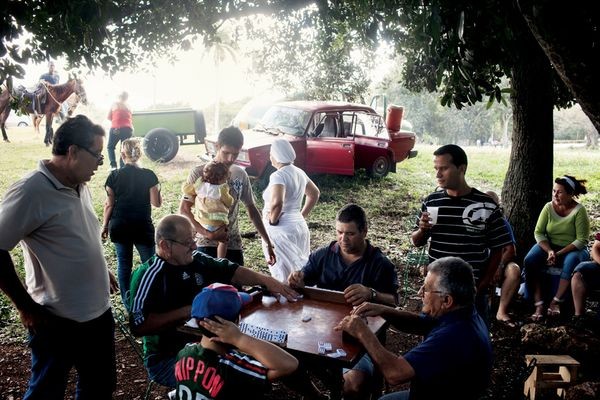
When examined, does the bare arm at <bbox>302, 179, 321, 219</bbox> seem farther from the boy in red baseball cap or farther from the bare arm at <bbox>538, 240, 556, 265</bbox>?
the boy in red baseball cap

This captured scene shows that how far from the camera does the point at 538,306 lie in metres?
5.43

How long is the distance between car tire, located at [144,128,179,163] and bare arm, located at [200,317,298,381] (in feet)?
35.7

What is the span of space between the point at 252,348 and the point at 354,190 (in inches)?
369

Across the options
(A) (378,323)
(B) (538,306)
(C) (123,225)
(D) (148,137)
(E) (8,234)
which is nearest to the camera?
(E) (8,234)

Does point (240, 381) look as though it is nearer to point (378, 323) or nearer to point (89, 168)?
point (378, 323)

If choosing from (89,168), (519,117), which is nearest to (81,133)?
(89,168)

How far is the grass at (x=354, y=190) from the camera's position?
318 inches

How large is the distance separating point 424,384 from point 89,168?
81.0 inches

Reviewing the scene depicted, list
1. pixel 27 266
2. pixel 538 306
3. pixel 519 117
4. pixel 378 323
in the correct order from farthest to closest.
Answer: pixel 519 117 < pixel 538 306 < pixel 378 323 < pixel 27 266

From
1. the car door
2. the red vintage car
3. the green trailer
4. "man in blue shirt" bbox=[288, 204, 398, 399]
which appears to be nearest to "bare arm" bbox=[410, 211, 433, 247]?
"man in blue shirt" bbox=[288, 204, 398, 399]

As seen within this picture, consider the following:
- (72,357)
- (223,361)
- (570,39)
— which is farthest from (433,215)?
(72,357)

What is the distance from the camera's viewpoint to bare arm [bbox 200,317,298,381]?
2.34 m

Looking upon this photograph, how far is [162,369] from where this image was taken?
3.09 m

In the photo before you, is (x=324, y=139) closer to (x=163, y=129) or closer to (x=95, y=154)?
(x=163, y=129)
